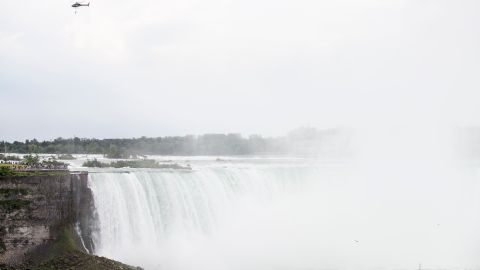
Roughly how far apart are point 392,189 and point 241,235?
15.2m

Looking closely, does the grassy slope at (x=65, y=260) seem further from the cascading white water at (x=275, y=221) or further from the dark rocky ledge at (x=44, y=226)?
the cascading white water at (x=275, y=221)

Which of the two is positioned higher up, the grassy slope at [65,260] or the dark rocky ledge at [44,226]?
the dark rocky ledge at [44,226]

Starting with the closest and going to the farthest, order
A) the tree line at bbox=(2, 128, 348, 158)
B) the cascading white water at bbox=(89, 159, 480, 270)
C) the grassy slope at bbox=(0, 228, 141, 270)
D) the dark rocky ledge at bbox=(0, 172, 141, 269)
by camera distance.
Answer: the grassy slope at bbox=(0, 228, 141, 270), the dark rocky ledge at bbox=(0, 172, 141, 269), the cascading white water at bbox=(89, 159, 480, 270), the tree line at bbox=(2, 128, 348, 158)

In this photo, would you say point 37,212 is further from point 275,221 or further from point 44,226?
point 275,221

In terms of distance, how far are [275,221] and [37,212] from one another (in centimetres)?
1474

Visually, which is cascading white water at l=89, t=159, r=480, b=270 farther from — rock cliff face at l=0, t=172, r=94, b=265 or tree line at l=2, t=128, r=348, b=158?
tree line at l=2, t=128, r=348, b=158

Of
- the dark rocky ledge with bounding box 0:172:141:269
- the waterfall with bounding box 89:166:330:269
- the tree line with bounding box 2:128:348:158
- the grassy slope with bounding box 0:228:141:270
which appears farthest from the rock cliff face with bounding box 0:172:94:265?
the tree line with bounding box 2:128:348:158

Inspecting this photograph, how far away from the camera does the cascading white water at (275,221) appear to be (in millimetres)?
27047

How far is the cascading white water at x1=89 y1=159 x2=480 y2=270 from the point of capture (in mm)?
27047

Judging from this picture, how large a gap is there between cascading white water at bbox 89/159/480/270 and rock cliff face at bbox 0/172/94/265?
1.05 m

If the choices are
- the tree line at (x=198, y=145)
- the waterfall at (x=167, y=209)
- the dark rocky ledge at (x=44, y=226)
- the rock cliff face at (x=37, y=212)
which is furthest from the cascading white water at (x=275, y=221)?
the tree line at (x=198, y=145)

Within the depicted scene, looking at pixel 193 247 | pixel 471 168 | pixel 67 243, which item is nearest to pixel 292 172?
pixel 193 247

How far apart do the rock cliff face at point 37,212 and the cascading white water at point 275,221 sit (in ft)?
3.43

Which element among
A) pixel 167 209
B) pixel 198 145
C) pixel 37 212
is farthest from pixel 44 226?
pixel 198 145
